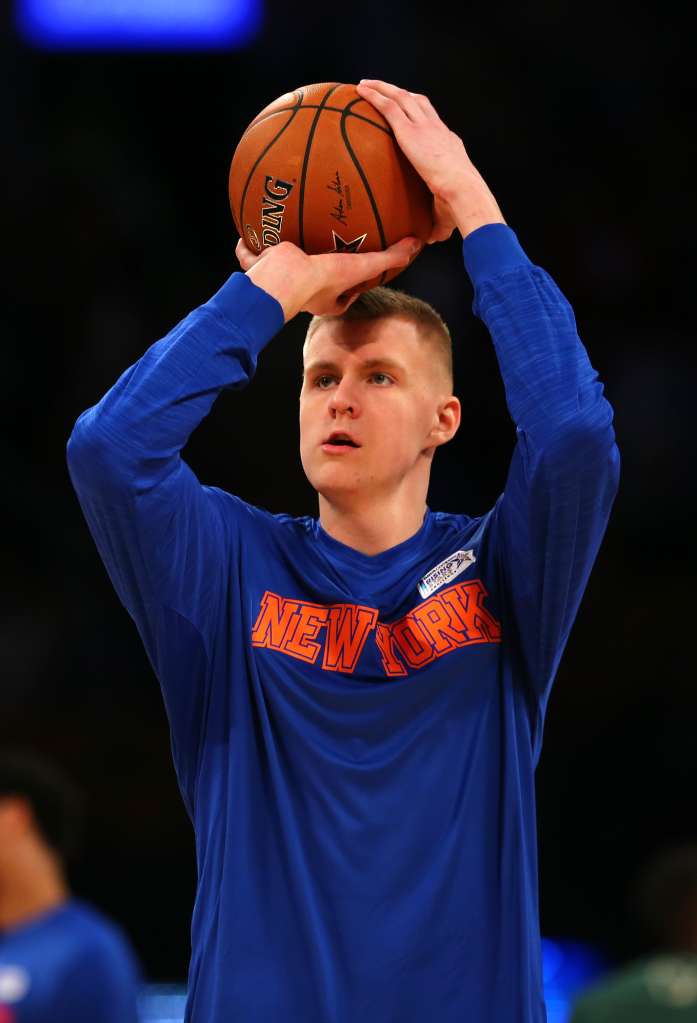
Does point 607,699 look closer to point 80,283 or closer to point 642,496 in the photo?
point 642,496

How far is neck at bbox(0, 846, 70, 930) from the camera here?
8.28 feet

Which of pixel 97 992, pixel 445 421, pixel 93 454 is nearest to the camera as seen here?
pixel 97 992

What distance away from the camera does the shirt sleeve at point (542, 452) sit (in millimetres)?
3098

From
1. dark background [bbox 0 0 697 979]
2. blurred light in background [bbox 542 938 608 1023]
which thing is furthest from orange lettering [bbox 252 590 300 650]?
dark background [bbox 0 0 697 979]

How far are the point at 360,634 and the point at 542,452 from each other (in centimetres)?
57

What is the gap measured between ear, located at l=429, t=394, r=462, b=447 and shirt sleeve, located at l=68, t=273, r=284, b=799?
543 millimetres

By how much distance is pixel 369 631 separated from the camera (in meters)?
3.29

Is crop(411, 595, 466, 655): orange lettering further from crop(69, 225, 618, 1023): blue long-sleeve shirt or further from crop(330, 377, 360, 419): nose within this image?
crop(330, 377, 360, 419): nose

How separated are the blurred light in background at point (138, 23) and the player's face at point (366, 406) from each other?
5.43 metres

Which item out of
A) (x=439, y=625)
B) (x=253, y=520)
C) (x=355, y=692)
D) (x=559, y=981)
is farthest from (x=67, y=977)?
(x=559, y=981)


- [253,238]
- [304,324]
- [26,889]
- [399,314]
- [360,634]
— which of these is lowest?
[26,889]

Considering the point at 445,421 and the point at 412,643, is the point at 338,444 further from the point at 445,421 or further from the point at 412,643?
the point at 412,643

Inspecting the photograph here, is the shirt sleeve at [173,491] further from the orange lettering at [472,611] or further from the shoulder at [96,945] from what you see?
the shoulder at [96,945]
